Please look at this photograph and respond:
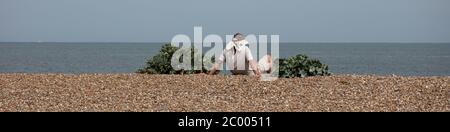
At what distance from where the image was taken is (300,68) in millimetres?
17000

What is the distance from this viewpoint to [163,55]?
18312 millimetres

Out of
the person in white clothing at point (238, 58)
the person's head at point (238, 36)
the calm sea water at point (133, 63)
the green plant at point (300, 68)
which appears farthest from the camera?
the calm sea water at point (133, 63)

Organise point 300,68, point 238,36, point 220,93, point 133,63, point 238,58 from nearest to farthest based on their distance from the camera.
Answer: point 220,93 < point 300,68 < point 238,58 < point 238,36 < point 133,63

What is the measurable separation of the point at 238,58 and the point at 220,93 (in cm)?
288

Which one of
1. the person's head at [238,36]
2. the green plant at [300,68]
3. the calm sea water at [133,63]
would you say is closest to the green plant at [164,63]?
the person's head at [238,36]

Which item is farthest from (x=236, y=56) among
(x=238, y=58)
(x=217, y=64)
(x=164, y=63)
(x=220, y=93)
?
(x=220, y=93)

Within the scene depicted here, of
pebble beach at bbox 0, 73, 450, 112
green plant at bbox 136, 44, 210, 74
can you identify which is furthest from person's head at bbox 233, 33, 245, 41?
pebble beach at bbox 0, 73, 450, 112

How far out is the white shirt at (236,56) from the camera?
17.9m

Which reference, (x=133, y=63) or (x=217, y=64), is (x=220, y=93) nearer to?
(x=217, y=64)

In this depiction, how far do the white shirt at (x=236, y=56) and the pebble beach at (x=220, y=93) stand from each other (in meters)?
1.43

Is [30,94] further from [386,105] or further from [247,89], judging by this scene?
[386,105]

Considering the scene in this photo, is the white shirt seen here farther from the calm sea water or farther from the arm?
the calm sea water

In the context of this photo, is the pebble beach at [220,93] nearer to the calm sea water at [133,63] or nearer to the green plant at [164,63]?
the green plant at [164,63]
